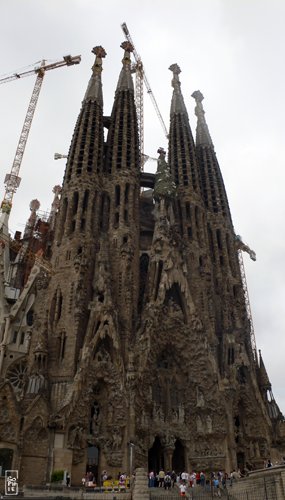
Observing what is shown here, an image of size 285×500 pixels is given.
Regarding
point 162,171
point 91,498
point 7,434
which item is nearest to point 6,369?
point 7,434

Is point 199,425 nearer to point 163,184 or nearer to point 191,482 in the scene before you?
point 191,482

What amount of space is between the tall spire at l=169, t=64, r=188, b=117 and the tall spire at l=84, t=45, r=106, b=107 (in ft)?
31.8

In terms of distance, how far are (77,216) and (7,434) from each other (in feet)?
55.8

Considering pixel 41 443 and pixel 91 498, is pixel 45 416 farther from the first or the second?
pixel 91 498

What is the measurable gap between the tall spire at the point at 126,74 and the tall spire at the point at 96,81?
2.47 meters

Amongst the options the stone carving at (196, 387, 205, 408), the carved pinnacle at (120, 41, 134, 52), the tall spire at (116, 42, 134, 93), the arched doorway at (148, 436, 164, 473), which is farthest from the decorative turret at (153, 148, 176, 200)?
the arched doorway at (148, 436, 164, 473)

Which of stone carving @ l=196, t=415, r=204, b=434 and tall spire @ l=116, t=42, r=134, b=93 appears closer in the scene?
stone carving @ l=196, t=415, r=204, b=434

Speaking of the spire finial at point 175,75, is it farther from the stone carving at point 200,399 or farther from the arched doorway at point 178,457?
the arched doorway at point 178,457

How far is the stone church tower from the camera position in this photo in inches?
1033

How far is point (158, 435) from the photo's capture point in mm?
29188

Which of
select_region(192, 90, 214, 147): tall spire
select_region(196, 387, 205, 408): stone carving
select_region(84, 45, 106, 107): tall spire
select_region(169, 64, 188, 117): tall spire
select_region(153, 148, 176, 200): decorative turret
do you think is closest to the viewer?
select_region(196, 387, 205, 408): stone carving

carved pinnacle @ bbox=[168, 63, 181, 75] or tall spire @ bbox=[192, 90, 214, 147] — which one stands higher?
carved pinnacle @ bbox=[168, 63, 181, 75]

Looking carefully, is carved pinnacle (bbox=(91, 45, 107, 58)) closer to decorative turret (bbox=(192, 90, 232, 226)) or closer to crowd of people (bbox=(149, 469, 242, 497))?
decorative turret (bbox=(192, 90, 232, 226))

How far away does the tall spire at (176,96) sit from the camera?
52344 mm
